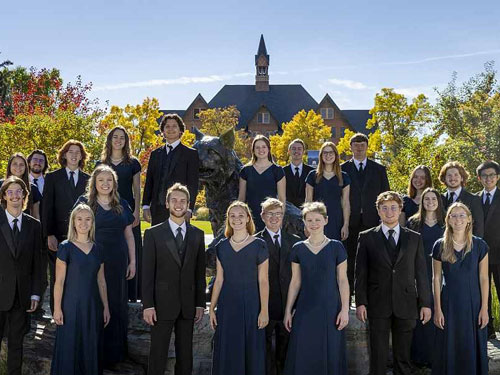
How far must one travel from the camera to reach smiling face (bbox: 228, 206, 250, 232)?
182 inches

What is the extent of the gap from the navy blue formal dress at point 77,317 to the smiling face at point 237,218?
1.35 m

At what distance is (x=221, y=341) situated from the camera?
15.1 ft

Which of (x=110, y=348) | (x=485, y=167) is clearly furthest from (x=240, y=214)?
(x=485, y=167)

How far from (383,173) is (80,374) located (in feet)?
14.6

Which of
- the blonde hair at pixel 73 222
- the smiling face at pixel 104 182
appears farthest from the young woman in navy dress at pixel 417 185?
the blonde hair at pixel 73 222

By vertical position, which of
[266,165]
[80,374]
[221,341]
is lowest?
[80,374]

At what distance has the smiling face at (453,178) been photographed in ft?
20.3

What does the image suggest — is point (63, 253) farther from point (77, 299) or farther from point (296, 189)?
point (296, 189)

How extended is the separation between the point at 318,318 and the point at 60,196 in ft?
Answer: 10.9

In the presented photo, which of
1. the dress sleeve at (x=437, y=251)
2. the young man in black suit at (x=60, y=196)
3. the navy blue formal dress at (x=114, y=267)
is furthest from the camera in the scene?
the young man in black suit at (x=60, y=196)

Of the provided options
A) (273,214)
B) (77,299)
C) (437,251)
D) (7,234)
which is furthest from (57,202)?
(437,251)

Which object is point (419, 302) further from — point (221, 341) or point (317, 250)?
point (221, 341)

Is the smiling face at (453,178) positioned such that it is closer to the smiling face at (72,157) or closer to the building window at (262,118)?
the smiling face at (72,157)

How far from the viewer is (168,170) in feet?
19.7
